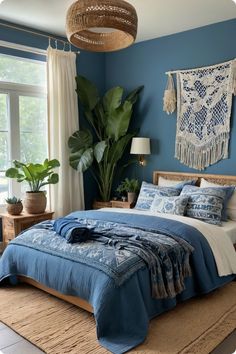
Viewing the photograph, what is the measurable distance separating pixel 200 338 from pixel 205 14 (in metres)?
3.35

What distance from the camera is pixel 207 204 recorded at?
364 cm

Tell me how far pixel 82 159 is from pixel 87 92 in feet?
3.11

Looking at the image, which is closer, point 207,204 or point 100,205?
point 207,204

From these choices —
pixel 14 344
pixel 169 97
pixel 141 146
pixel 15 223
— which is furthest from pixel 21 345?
pixel 169 97

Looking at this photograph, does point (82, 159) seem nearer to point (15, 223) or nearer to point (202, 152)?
point (15, 223)

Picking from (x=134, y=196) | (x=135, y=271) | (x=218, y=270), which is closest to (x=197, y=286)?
(x=218, y=270)

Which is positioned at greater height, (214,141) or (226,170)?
(214,141)

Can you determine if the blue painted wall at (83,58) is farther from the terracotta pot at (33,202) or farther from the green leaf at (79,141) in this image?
the terracotta pot at (33,202)

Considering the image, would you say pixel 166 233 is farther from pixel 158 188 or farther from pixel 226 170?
pixel 226 170

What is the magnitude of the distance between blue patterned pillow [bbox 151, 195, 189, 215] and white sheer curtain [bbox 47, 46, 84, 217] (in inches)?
55.0

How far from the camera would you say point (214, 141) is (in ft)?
13.9

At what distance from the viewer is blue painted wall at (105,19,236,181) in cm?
417

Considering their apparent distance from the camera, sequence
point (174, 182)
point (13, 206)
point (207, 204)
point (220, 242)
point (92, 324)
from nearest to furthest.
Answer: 1. point (92, 324)
2. point (220, 242)
3. point (207, 204)
4. point (13, 206)
5. point (174, 182)

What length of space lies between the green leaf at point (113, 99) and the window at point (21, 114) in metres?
0.87
